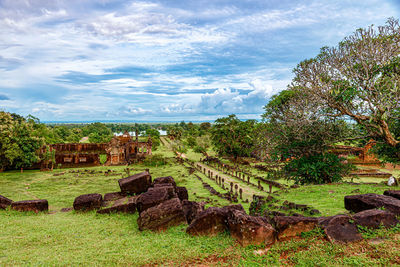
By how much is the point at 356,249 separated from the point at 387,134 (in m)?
9.23

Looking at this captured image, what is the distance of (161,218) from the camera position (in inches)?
290

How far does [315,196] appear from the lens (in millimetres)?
10914

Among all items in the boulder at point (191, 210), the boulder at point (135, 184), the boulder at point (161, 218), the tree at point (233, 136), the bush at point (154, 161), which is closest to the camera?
the boulder at point (161, 218)

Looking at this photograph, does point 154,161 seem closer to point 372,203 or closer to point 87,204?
point 87,204

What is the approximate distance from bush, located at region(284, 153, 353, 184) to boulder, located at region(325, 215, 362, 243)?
28.0 feet

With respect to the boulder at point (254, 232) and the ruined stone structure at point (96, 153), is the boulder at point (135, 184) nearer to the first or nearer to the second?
the boulder at point (254, 232)

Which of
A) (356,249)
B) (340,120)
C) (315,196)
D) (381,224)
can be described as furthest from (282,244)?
(340,120)

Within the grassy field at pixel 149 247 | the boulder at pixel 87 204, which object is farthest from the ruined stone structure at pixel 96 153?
the grassy field at pixel 149 247

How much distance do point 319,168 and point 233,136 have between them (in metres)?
20.9

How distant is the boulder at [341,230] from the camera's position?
5.51 meters

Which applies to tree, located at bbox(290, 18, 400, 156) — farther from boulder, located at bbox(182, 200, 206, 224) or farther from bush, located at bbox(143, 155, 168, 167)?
bush, located at bbox(143, 155, 168, 167)

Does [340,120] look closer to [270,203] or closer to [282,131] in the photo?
[282,131]

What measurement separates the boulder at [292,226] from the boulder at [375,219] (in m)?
1.11

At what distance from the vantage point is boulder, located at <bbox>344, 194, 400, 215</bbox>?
265 inches
